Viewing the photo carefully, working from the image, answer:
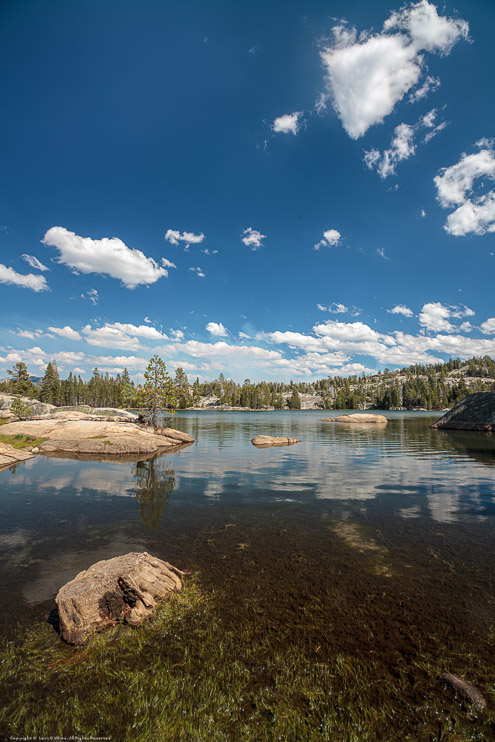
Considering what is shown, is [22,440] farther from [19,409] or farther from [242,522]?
[242,522]

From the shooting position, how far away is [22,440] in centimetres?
3256

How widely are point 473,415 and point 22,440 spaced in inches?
2956

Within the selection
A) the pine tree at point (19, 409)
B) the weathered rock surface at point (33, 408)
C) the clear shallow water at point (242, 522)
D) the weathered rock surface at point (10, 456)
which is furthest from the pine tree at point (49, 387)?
the clear shallow water at point (242, 522)

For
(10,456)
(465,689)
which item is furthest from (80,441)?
(465,689)

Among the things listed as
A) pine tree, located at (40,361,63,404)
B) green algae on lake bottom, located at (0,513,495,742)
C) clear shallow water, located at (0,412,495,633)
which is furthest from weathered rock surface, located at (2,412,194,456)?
pine tree, located at (40,361,63,404)

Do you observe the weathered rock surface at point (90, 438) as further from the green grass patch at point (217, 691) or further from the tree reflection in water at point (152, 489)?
the green grass patch at point (217, 691)

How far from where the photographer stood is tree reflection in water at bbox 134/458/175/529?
13797 mm

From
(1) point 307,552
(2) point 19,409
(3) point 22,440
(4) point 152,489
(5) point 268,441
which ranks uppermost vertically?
(2) point 19,409

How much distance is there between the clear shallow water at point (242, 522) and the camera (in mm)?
9096

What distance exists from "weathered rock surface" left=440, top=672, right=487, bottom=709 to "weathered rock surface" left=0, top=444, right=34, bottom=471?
29.0 m

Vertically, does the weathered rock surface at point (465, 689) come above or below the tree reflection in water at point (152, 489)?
above

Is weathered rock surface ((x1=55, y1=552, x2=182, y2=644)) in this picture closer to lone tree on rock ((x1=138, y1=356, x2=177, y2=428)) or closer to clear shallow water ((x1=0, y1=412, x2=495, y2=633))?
clear shallow water ((x1=0, y1=412, x2=495, y2=633))

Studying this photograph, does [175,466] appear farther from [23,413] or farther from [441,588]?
[23,413]

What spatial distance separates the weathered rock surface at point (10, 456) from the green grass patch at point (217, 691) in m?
23.2
